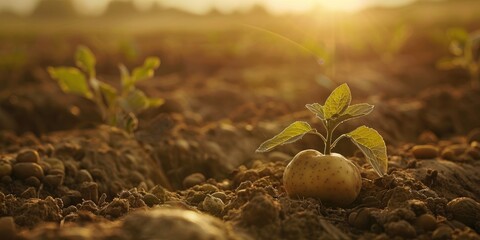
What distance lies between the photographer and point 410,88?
370 inches

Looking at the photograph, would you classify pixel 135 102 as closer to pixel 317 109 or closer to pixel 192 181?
pixel 192 181

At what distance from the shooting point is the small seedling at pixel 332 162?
9.29ft

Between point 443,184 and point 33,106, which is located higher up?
point 443,184

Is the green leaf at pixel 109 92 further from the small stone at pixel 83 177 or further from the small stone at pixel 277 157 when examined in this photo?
the small stone at pixel 277 157

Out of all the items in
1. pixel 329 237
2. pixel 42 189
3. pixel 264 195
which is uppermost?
pixel 264 195

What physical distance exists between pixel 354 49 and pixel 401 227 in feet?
39.2

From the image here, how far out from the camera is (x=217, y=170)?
444 centimetres

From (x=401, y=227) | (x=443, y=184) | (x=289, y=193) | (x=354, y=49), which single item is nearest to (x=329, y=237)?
(x=401, y=227)

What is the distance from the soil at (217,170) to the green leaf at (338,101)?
45 cm

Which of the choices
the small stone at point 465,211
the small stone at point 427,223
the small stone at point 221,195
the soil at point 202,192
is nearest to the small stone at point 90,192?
the soil at point 202,192

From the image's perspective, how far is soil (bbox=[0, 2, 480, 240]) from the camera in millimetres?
2441

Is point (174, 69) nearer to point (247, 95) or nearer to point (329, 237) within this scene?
point (247, 95)

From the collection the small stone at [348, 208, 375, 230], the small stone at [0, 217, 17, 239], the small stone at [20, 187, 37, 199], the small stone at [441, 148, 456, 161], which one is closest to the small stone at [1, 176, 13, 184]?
the small stone at [20, 187, 37, 199]

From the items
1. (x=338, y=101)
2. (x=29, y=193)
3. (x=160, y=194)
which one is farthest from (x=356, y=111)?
(x=29, y=193)
